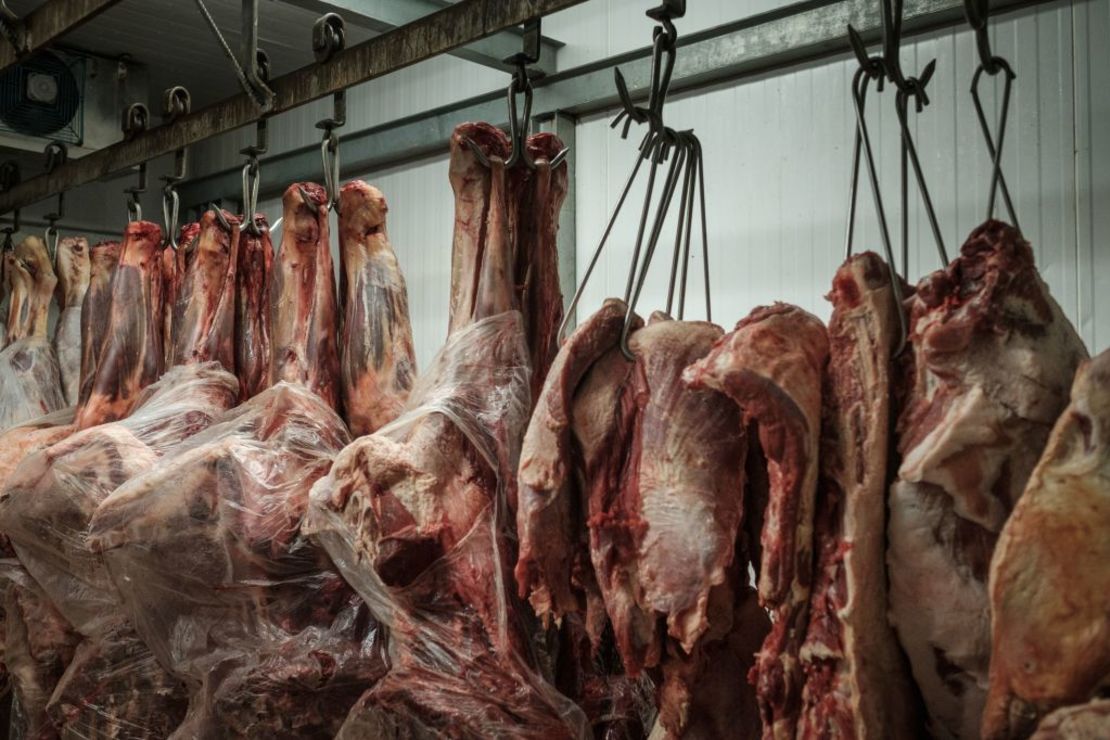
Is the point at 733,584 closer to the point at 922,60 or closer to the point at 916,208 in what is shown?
the point at 916,208

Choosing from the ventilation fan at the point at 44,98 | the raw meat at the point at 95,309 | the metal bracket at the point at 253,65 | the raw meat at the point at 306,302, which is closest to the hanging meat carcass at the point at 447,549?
the raw meat at the point at 306,302

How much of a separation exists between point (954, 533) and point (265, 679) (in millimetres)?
1410

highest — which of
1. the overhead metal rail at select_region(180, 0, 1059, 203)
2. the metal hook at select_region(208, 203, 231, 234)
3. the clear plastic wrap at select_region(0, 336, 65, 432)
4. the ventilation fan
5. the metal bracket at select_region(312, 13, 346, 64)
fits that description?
the ventilation fan

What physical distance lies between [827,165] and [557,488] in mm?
1709

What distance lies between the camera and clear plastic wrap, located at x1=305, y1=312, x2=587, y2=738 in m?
1.97

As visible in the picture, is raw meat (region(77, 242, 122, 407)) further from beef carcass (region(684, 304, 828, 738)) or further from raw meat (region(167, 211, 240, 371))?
beef carcass (region(684, 304, 828, 738))

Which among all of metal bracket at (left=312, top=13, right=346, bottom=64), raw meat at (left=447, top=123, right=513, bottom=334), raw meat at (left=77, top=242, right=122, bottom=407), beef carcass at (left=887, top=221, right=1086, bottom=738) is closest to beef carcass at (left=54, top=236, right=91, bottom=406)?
raw meat at (left=77, top=242, right=122, bottom=407)

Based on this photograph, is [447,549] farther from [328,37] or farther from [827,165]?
[827,165]

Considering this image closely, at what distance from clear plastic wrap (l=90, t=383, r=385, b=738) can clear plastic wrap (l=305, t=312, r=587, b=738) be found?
0.64 feet

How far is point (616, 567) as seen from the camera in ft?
5.49

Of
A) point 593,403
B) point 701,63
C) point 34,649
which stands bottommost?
point 34,649

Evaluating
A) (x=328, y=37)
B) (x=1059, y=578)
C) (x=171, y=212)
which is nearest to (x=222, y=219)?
(x=171, y=212)

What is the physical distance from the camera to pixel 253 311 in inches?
122

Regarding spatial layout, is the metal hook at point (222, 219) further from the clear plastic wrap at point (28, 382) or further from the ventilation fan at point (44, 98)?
the ventilation fan at point (44, 98)
